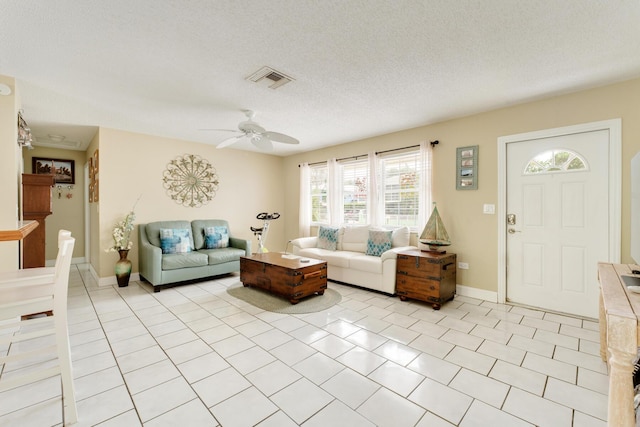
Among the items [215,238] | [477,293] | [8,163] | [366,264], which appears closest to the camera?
[8,163]

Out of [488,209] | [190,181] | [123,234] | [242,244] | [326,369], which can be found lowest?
[326,369]

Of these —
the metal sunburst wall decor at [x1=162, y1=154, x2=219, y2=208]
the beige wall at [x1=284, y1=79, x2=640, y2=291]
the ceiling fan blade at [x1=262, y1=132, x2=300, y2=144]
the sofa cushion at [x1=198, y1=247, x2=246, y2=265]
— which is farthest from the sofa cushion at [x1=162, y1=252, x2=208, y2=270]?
the beige wall at [x1=284, y1=79, x2=640, y2=291]

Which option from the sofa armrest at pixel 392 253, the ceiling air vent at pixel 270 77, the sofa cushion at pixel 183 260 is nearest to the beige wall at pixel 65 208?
the sofa cushion at pixel 183 260

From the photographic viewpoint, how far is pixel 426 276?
3.47 m

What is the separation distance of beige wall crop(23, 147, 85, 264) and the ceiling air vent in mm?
5462

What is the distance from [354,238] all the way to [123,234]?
12.3 ft

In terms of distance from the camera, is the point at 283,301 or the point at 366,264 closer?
the point at 283,301

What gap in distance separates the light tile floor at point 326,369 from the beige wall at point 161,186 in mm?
1662

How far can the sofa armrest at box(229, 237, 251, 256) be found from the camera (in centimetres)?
503

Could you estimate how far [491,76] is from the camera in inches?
106

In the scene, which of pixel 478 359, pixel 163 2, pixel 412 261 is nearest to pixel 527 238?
pixel 412 261

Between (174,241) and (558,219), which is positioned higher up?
(558,219)

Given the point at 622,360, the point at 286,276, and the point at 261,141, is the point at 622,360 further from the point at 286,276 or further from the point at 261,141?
the point at 261,141

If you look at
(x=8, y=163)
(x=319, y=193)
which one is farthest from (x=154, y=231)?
(x=319, y=193)
